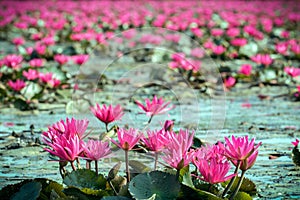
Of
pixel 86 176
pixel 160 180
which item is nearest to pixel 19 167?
pixel 86 176

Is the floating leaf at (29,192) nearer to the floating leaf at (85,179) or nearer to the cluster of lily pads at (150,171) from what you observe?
the cluster of lily pads at (150,171)

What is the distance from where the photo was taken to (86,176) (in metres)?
2.31

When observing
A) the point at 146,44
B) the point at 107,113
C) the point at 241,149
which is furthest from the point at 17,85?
the point at 146,44

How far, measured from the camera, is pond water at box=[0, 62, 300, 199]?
121 inches

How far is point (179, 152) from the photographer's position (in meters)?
2.13

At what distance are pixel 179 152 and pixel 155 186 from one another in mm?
153

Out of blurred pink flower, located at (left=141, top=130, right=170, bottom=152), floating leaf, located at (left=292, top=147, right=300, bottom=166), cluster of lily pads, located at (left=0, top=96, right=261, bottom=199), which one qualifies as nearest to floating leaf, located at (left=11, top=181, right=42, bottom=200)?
cluster of lily pads, located at (left=0, top=96, right=261, bottom=199)

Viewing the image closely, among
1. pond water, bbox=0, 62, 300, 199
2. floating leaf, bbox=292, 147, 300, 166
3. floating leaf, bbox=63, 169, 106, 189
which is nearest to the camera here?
floating leaf, bbox=63, 169, 106, 189

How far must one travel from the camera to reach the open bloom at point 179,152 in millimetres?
2121

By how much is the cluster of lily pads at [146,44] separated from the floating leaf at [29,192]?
261 cm

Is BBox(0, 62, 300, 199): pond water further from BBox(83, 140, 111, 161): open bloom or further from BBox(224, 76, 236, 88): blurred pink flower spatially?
BBox(83, 140, 111, 161): open bloom

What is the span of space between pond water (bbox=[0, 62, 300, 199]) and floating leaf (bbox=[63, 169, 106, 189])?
12.9 inches

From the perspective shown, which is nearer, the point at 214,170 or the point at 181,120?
the point at 214,170

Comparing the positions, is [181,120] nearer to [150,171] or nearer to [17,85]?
[17,85]
